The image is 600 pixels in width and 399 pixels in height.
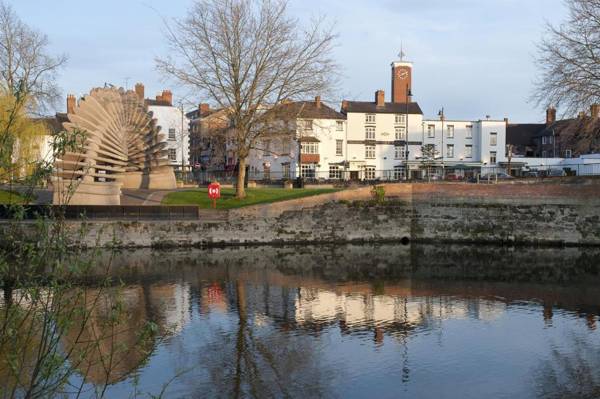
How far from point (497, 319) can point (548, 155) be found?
6334 cm

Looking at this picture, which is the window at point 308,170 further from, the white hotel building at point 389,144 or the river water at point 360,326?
the river water at point 360,326

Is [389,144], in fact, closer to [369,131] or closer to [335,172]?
[369,131]

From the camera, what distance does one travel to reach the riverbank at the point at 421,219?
29.8 metres

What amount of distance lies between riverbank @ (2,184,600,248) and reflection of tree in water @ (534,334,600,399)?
716 inches

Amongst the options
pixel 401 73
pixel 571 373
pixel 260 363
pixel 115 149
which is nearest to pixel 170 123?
pixel 401 73

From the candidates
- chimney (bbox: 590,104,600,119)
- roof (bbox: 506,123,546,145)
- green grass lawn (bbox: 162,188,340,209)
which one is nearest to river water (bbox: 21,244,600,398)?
green grass lawn (bbox: 162,188,340,209)

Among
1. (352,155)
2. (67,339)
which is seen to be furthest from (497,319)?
(352,155)

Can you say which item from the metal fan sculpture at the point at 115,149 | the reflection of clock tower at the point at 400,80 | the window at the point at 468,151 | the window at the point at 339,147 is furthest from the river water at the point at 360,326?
the reflection of clock tower at the point at 400,80

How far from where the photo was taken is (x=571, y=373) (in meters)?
11.4

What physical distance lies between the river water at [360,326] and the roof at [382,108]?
39.0 meters

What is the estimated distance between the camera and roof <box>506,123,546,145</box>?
7838 centimetres

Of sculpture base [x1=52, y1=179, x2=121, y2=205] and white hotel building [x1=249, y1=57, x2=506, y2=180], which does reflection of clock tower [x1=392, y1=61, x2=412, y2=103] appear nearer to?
white hotel building [x1=249, y1=57, x2=506, y2=180]

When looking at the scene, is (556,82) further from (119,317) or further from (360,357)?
(119,317)

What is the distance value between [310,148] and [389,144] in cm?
924
